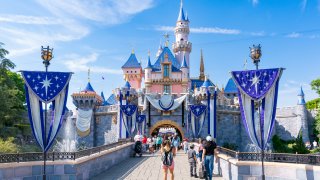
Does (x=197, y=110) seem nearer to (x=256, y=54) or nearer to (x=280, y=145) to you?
(x=256, y=54)

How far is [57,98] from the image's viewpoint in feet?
33.1

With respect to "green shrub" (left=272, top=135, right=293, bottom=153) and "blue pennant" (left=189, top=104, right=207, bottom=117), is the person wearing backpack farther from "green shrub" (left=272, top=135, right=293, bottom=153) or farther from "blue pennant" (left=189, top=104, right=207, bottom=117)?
"green shrub" (left=272, top=135, right=293, bottom=153)

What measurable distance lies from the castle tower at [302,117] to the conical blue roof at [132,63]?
25125mm

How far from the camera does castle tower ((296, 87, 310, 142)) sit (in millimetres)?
44375

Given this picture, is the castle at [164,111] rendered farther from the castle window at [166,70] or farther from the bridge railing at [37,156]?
the bridge railing at [37,156]

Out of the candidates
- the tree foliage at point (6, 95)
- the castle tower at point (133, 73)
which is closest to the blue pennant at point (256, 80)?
the tree foliage at point (6, 95)

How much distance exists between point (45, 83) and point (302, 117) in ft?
141

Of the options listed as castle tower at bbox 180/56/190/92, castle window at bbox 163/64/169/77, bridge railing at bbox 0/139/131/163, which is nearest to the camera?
bridge railing at bbox 0/139/131/163

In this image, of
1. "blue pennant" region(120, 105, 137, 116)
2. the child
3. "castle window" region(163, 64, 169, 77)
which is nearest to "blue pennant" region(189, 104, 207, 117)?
"blue pennant" region(120, 105, 137, 116)

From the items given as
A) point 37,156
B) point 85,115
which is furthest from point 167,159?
point 85,115

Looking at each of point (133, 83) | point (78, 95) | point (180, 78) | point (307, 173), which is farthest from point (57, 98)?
point (133, 83)

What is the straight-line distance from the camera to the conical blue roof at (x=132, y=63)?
168 ft

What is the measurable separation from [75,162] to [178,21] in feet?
157

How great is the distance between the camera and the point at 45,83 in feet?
32.2
